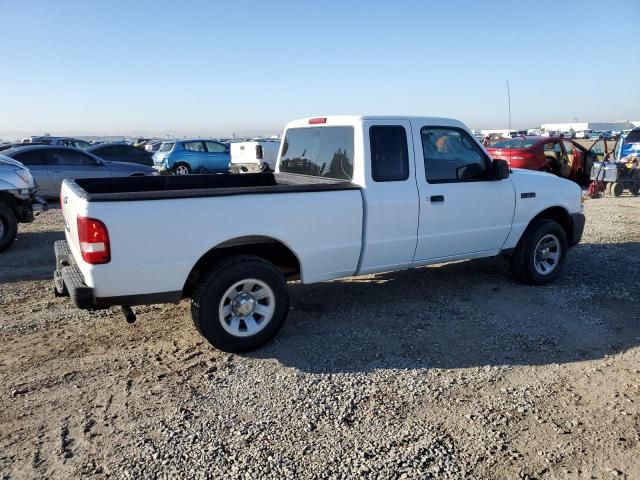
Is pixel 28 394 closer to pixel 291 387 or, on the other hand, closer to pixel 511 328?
pixel 291 387

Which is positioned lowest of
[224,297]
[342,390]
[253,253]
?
[342,390]

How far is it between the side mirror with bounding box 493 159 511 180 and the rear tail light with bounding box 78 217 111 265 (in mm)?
3860

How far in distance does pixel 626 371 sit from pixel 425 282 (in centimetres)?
257

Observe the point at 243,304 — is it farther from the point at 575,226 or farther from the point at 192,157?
the point at 192,157

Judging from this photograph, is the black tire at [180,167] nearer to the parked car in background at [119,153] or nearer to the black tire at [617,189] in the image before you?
the parked car in background at [119,153]

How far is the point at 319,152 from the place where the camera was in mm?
5375

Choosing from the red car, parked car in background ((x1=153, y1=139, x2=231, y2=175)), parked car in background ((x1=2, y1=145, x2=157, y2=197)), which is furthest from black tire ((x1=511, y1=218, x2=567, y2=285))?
parked car in background ((x1=153, y1=139, x2=231, y2=175))

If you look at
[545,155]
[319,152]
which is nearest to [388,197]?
Answer: [319,152]

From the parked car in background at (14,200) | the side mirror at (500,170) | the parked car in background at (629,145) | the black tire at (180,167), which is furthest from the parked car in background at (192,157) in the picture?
the side mirror at (500,170)

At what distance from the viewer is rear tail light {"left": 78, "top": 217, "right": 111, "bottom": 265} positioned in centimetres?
357

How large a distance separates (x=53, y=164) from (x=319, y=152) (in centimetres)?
1036

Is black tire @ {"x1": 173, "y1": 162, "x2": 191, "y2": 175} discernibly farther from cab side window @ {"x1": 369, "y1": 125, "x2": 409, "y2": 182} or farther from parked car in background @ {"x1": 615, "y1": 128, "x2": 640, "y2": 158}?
cab side window @ {"x1": 369, "y1": 125, "x2": 409, "y2": 182}

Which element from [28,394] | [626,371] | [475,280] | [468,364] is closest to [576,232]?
[475,280]

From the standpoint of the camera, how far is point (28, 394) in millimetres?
3633
